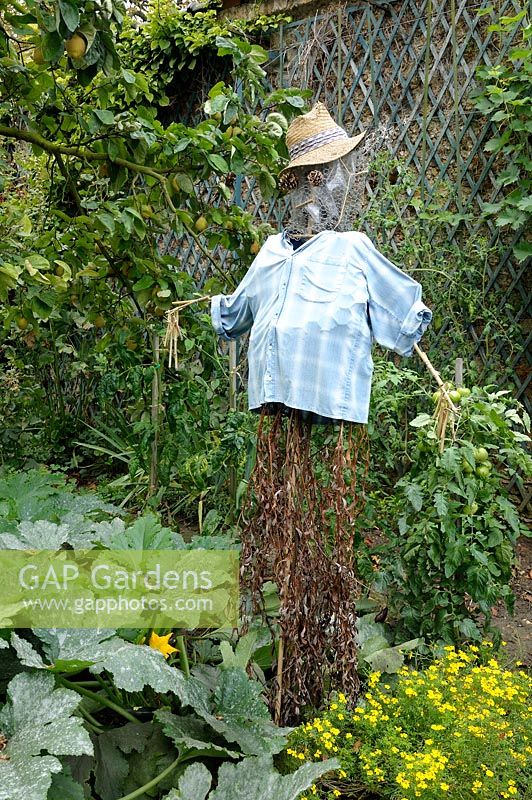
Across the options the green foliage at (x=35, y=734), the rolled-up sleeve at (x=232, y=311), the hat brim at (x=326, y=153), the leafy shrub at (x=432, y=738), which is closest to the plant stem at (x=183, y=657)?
the leafy shrub at (x=432, y=738)

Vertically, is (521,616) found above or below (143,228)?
below

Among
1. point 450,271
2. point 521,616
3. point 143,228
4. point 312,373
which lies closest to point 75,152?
point 143,228

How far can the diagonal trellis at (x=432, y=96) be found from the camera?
3.89 meters

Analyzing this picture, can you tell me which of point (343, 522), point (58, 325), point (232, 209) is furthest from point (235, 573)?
point (58, 325)

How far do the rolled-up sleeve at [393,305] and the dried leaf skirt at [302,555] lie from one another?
26cm

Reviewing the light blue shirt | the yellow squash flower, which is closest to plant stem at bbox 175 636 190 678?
the yellow squash flower

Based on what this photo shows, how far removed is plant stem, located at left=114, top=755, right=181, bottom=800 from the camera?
1728 mm

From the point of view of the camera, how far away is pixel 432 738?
201 centimetres

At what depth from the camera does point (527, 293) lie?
3852 millimetres

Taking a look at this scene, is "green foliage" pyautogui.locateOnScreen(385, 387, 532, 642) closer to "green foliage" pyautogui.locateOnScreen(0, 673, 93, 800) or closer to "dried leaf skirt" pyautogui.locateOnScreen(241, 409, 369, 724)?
"dried leaf skirt" pyautogui.locateOnScreen(241, 409, 369, 724)

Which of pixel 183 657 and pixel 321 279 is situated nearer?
pixel 321 279

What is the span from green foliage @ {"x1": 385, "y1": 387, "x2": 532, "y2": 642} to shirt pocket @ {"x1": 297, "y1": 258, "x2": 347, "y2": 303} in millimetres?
526

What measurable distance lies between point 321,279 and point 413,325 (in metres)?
0.25

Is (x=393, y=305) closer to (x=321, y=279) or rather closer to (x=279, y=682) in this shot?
(x=321, y=279)
